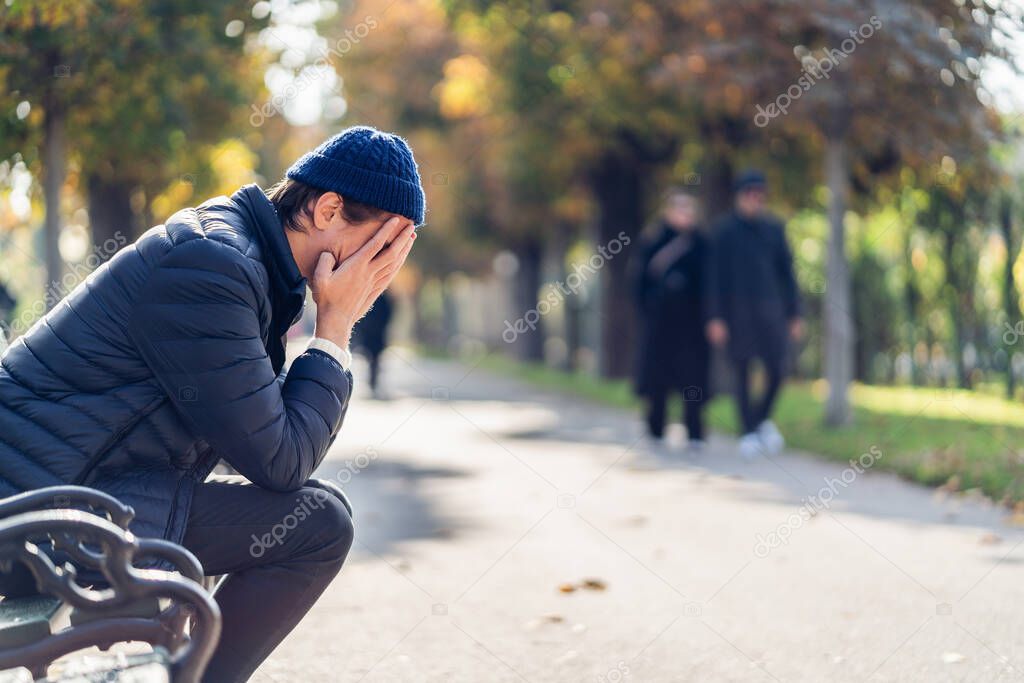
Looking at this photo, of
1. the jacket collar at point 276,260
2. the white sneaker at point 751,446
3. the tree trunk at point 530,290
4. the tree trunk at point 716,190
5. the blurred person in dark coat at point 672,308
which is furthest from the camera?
the tree trunk at point 530,290

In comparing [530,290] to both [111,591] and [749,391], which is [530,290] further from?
[111,591]

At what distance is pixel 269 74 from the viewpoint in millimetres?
14297

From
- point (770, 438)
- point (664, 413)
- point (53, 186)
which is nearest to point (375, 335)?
→ point (664, 413)

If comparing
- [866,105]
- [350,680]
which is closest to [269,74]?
[866,105]

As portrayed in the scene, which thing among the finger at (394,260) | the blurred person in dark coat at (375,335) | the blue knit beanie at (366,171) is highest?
the blue knit beanie at (366,171)

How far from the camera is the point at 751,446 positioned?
1140 centimetres

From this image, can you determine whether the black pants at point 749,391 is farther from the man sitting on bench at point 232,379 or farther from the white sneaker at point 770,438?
the man sitting on bench at point 232,379

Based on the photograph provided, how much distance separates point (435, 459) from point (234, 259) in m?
8.93

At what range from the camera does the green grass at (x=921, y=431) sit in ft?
30.8

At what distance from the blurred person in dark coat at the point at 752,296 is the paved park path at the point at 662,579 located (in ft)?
2.68

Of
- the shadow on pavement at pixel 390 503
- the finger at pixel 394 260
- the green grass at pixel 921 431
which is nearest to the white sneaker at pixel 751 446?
the green grass at pixel 921 431

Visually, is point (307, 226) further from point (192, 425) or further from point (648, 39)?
point (648, 39)

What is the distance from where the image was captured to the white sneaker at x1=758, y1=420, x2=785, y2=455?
38.1 feet

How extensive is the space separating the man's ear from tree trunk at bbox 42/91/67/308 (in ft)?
25.8
